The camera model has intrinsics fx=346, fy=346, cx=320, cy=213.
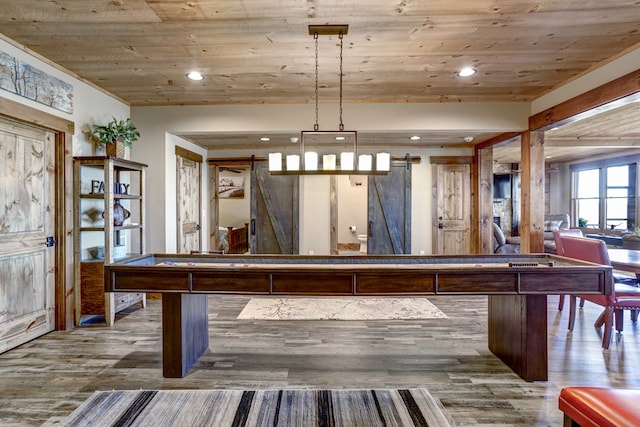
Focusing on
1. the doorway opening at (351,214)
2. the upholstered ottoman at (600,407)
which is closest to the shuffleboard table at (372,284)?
the upholstered ottoman at (600,407)

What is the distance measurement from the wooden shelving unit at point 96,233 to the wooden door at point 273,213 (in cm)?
279

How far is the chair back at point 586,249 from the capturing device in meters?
3.17

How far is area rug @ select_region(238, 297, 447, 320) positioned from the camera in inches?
159

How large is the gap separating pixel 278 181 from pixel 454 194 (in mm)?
3440

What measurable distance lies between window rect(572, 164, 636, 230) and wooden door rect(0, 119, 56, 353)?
1081 centimetres

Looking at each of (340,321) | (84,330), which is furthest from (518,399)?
(84,330)

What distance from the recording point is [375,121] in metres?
4.50

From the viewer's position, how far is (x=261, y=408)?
2.19m

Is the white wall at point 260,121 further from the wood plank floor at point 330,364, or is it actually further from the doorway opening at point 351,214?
the doorway opening at point 351,214

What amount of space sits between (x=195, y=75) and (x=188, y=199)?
2.64 meters

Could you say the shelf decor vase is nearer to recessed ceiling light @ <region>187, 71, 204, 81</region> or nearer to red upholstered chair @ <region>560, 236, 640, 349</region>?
recessed ceiling light @ <region>187, 71, 204, 81</region>

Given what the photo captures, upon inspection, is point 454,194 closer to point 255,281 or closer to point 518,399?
point 518,399

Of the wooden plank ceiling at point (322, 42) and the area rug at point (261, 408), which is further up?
the wooden plank ceiling at point (322, 42)

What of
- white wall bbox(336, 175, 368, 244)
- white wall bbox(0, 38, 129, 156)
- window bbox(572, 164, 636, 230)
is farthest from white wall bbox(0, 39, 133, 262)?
window bbox(572, 164, 636, 230)
